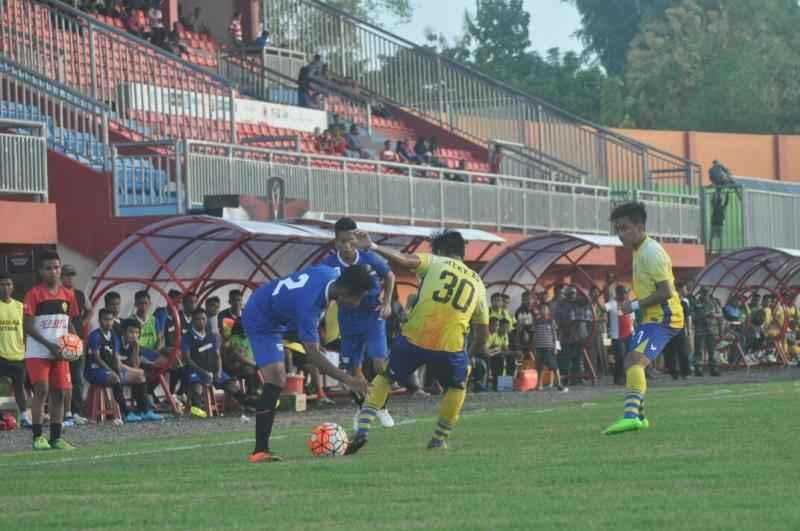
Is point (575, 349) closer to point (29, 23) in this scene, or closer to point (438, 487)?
point (29, 23)

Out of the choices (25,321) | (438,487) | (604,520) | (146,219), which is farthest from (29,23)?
(604,520)

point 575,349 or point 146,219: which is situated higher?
point 146,219

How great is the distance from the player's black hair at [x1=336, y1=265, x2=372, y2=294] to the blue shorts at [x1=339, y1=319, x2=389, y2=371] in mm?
6533

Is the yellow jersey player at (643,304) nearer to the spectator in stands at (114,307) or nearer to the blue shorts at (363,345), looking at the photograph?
the blue shorts at (363,345)

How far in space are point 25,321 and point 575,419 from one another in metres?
5.78

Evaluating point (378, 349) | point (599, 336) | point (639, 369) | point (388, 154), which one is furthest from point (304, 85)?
point (639, 369)

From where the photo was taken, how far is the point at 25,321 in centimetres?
1828

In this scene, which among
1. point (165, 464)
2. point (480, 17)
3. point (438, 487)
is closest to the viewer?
point (438, 487)

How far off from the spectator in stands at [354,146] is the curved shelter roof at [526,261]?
480 centimetres

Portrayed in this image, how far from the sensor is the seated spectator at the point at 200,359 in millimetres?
25000

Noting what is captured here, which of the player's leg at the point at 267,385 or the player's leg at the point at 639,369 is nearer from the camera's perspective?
the player's leg at the point at 267,385

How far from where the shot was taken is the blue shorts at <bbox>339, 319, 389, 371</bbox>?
789 inches

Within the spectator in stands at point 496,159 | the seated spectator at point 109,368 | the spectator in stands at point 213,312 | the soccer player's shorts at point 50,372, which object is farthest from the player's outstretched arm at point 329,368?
the spectator in stands at point 496,159

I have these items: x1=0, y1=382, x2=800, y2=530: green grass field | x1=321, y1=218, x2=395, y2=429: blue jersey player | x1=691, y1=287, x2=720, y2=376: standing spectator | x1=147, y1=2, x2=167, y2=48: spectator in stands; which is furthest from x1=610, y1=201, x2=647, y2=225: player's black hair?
x1=147, y1=2, x2=167, y2=48: spectator in stands
